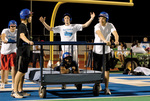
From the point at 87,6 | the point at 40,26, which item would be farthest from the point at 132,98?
the point at 87,6

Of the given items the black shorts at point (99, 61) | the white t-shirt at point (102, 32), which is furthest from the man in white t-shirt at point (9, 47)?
the white t-shirt at point (102, 32)

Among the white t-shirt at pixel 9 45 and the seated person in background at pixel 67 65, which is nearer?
the seated person in background at pixel 67 65

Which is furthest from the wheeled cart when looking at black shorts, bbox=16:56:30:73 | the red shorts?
the red shorts

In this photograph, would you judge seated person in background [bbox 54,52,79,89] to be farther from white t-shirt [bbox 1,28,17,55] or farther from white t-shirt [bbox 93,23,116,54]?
white t-shirt [bbox 1,28,17,55]

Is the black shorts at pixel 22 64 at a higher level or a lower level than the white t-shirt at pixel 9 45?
lower

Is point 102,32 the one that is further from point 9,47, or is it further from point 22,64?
point 9,47

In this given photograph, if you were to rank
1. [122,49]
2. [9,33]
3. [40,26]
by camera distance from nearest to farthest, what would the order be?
[9,33] < [122,49] < [40,26]

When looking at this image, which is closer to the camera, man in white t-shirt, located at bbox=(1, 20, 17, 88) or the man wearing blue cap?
the man wearing blue cap

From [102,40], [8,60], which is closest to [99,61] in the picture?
[102,40]

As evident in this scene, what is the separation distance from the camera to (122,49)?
1841cm

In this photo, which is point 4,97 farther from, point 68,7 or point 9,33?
point 68,7

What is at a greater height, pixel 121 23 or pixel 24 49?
pixel 121 23

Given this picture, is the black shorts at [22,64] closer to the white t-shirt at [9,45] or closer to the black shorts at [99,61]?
the black shorts at [99,61]

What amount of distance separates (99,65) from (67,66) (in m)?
0.95
